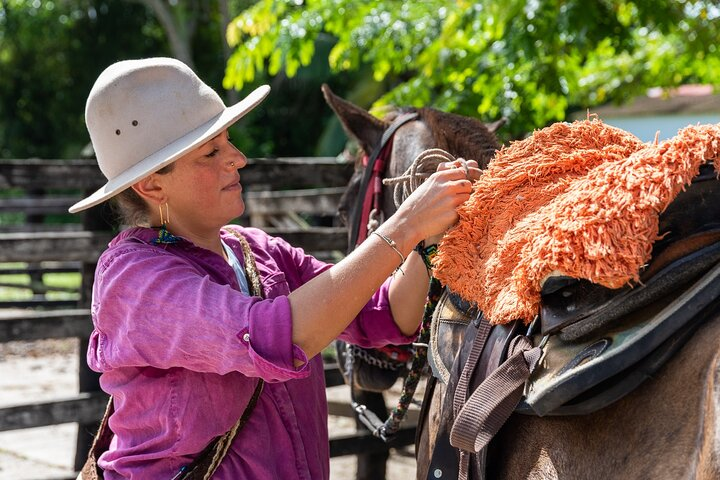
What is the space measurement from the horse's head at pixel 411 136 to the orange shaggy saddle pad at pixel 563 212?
518mm

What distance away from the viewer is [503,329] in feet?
4.67

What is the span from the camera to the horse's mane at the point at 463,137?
210 cm

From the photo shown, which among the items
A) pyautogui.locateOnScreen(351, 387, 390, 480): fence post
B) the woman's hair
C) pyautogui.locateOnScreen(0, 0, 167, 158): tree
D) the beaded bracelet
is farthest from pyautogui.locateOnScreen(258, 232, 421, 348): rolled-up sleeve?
pyautogui.locateOnScreen(0, 0, 167, 158): tree

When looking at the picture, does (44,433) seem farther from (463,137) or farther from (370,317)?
(463,137)

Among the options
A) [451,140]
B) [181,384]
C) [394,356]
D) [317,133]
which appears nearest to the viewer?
[181,384]

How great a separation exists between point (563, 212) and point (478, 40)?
3.65m

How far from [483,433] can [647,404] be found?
30 cm

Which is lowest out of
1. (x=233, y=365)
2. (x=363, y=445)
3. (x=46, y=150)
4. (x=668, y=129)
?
(x=46, y=150)

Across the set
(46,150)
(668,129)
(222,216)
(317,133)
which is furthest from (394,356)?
(46,150)

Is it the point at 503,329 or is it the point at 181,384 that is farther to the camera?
the point at 181,384

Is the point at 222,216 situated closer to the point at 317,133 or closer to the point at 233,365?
the point at 233,365

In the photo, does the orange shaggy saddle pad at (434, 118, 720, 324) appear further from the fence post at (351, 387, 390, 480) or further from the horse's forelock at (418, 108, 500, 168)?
the fence post at (351, 387, 390, 480)

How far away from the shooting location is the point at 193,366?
154 cm

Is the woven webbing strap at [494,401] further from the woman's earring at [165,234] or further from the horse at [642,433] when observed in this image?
the woman's earring at [165,234]
